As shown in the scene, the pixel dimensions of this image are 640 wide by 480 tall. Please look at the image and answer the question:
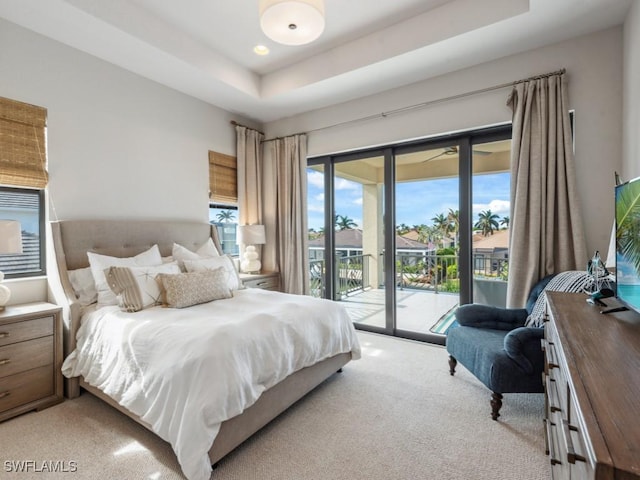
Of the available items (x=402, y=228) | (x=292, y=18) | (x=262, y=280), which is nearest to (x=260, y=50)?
(x=292, y=18)

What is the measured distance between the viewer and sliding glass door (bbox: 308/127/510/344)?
10.8ft

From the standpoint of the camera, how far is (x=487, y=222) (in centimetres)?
328

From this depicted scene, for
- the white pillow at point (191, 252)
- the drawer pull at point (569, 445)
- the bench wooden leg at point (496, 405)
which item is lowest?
the bench wooden leg at point (496, 405)

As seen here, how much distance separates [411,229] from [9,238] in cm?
357

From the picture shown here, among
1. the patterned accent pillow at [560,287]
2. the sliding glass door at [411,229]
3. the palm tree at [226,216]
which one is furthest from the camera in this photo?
the palm tree at [226,216]

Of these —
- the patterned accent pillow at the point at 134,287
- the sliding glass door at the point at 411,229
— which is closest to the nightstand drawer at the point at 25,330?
the patterned accent pillow at the point at 134,287

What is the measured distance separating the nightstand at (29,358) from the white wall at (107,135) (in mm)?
524

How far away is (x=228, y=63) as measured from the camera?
3.39m

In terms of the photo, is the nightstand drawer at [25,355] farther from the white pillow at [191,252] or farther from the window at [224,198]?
the window at [224,198]

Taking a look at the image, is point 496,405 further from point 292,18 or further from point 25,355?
point 25,355

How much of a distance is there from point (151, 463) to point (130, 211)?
2.32 m

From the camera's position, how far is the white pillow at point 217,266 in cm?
294

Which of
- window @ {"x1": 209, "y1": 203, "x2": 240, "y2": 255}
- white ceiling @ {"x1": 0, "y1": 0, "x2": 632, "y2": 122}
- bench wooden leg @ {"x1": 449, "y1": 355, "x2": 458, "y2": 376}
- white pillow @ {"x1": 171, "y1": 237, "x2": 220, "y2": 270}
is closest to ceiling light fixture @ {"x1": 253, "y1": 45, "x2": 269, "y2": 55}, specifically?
white ceiling @ {"x1": 0, "y1": 0, "x2": 632, "y2": 122}

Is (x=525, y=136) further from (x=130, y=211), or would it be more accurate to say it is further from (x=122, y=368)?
(x=130, y=211)
